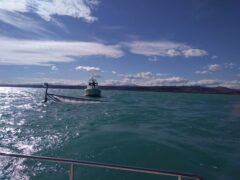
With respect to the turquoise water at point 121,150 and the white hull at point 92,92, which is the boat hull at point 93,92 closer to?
the white hull at point 92,92

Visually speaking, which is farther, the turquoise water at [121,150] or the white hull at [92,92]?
the white hull at [92,92]

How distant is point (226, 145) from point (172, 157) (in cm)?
649

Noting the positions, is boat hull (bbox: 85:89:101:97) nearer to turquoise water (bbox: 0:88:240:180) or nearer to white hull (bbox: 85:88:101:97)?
white hull (bbox: 85:88:101:97)

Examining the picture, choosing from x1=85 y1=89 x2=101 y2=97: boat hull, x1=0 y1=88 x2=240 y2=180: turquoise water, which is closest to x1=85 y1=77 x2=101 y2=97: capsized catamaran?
x1=85 y1=89 x2=101 y2=97: boat hull

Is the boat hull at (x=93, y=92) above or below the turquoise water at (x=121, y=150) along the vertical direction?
above

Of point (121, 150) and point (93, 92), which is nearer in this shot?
point (121, 150)

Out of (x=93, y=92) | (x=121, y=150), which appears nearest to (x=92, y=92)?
(x=93, y=92)

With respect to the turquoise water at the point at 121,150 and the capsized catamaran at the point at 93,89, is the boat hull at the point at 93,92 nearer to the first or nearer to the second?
the capsized catamaran at the point at 93,89

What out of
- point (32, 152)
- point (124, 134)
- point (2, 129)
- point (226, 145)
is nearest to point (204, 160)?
point (226, 145)

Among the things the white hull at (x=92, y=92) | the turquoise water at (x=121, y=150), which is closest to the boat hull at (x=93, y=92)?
the white hull at (x=92, y=92)

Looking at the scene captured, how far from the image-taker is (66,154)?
16.2 m

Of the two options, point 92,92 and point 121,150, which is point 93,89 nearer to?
point 92,92

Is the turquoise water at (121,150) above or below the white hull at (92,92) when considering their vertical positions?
below

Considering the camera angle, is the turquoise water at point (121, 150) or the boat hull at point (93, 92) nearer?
the turquoise water at point (121, 150)
